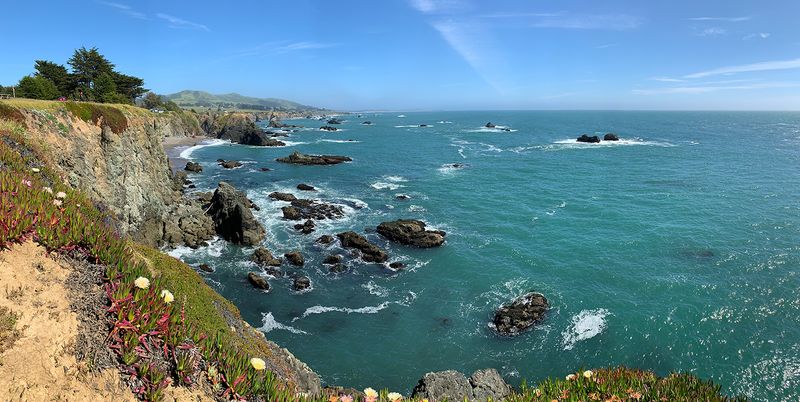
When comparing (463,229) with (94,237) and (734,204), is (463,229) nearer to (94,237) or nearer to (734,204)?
(734,204)

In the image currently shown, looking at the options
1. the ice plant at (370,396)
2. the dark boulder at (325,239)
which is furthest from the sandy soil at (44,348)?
the dark boulder at (325,239)

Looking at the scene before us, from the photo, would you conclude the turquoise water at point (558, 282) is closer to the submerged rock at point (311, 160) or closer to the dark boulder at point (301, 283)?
the dark boulder at point (301, 283)

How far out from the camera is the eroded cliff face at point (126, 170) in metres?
30.3

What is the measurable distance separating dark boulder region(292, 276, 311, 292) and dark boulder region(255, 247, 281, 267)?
12.4 ft

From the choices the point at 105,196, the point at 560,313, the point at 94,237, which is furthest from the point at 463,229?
the point at 94,237

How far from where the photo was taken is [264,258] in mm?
37531

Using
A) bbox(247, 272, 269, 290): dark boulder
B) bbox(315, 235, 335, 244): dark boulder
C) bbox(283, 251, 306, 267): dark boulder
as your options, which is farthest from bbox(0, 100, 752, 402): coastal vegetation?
bbox(315, 235, 335, 244): dark boulder

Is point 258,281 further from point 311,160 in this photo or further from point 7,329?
point 311,160

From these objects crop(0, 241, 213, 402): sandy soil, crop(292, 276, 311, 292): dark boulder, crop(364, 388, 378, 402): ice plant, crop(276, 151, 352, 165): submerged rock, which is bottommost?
crop(292, 276, 311, 292): dark boulder

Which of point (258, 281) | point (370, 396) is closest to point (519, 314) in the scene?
point (258, 281)

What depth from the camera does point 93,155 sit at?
34.2 meters

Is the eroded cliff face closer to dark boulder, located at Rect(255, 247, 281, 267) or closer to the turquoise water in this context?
the turquoise water

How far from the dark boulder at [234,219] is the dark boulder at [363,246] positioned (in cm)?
858

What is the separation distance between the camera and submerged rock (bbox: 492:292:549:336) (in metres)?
28.1
